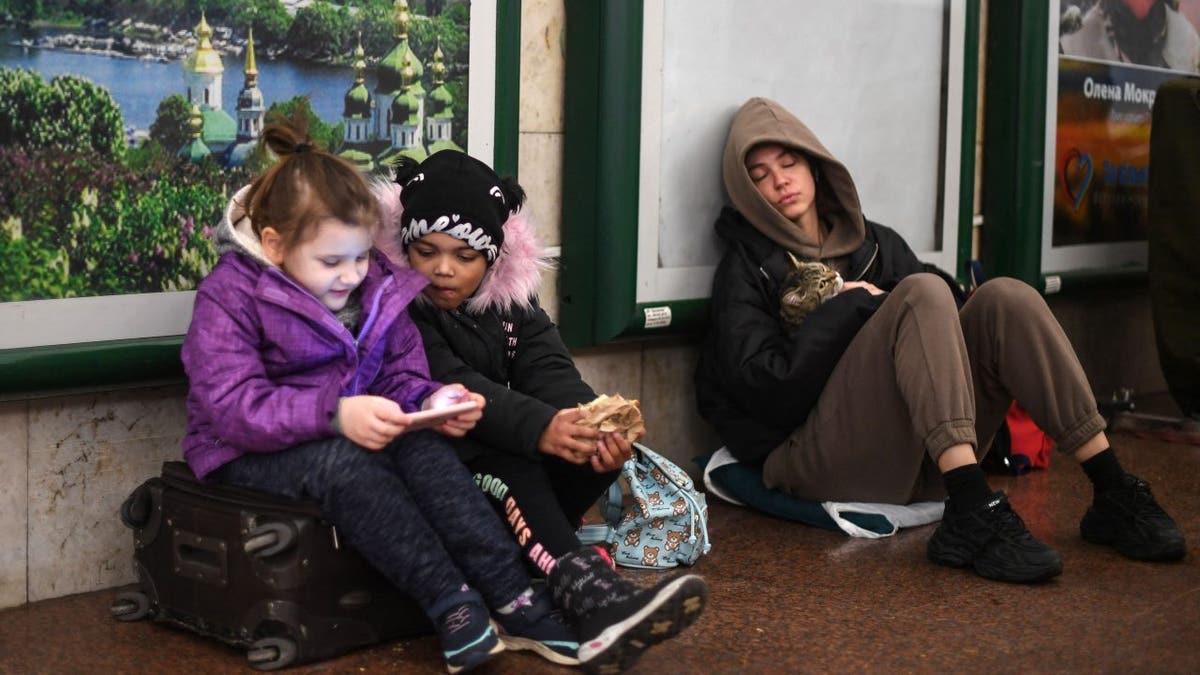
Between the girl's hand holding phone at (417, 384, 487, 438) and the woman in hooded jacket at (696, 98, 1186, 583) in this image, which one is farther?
the woman in hooded jacket at (696, 98, 1186, 583)

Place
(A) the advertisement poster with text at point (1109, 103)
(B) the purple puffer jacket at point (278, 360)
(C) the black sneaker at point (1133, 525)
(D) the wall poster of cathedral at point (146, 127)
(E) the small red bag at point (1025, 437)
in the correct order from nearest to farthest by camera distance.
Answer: (B) the purple puffer jacket at point (278, 360)
(D) the wall poster of cathedral at point (146, 127)
(C) the black sneaker at point (1133, 525)
(E) the small red bag at point (1025, 437)
(A) the advertisement poster with text at point (1109, 103)

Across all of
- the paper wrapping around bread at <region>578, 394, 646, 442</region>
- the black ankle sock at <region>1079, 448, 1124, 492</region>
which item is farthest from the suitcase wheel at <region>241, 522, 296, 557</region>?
the black ankle sock at <region>1079, 448, 1124, 492</region>

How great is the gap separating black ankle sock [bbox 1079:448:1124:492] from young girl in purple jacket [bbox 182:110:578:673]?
1826mm

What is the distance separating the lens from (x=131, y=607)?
353 cm

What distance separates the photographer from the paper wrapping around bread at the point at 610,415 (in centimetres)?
352

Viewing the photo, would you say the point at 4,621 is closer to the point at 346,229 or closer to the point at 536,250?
the point at 346,229

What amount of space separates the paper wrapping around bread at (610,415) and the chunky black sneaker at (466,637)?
1.85 feet

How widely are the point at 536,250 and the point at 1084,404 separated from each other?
1631 mm

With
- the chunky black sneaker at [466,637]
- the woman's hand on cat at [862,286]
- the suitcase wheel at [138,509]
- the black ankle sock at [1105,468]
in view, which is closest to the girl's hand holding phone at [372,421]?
the chunky black sneaker at [466,637]

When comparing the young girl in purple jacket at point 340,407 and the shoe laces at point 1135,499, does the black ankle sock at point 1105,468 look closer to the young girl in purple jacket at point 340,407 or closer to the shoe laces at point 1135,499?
the shoe laces at point 1135,499

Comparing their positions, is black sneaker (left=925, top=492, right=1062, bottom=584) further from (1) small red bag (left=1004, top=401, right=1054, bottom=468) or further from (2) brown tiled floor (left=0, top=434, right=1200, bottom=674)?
(1) small red bag (left=1004, top=401, right=1054, bottom=468)

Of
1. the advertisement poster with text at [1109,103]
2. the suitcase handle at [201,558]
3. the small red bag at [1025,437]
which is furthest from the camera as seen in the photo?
the advertisement poster with text at [1109,103]

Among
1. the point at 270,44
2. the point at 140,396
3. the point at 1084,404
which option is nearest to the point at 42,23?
the point at 270,44

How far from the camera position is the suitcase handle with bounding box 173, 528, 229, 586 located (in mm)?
3277
